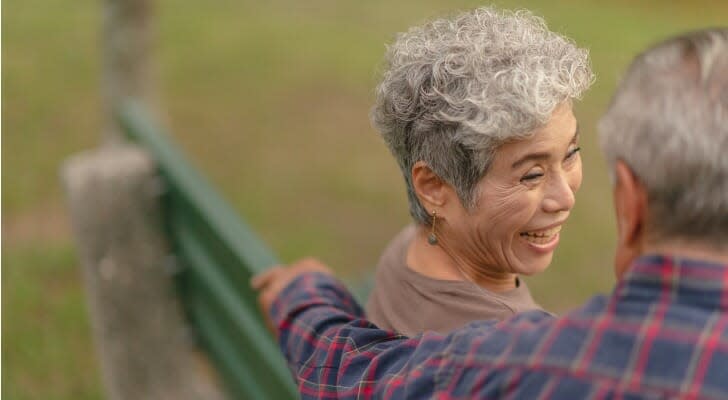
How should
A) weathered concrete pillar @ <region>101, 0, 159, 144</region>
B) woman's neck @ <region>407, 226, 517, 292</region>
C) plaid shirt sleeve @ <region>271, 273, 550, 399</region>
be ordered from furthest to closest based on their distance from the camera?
weathered concrete pillar @ <region>101, 0, 159, 144</region> → woman's neck @ <region>407, 226, 517, 292</region> → plaid shirt sleeve @ <region>271, 273, 550, 399</region>

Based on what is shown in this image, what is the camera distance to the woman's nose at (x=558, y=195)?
1.92 metres

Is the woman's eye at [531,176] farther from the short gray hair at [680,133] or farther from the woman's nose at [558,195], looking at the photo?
the short gray hair at [680,133]

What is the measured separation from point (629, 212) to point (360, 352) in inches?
28.3

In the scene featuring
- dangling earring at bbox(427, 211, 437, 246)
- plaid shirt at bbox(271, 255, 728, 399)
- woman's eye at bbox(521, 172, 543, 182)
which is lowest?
plaid shirt at bbox(271, 255, 728, 399)

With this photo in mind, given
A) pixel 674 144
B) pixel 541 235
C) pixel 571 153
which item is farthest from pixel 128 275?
pixel 674 144

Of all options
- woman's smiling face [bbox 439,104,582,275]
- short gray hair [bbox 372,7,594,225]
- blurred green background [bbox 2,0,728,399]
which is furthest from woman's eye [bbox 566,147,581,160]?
blurred green background [bbox 2,0,728,399]

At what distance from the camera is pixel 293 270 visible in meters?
2.51

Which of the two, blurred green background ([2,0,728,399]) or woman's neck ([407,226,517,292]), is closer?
woman's neck ([407,226,517,292])

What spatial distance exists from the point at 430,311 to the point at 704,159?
84 cm

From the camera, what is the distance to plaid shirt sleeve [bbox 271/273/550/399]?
1490 mm

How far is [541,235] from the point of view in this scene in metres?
1.99

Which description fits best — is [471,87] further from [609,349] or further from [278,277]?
[278,277]

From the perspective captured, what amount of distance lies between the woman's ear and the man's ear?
60 cm

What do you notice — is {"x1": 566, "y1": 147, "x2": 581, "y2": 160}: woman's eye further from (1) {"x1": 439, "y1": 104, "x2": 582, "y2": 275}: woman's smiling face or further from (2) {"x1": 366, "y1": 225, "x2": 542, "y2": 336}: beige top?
(2) {"x1": 366, "y1": 225, "x2": 542, "y2": 336}: beige top
